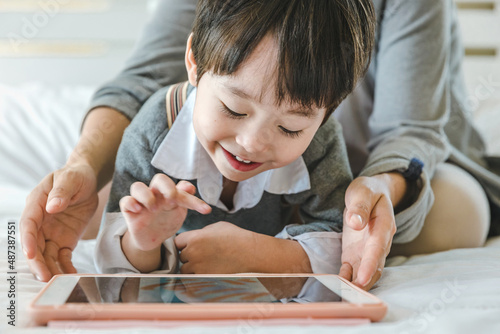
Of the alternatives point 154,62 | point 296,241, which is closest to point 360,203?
point 296,241

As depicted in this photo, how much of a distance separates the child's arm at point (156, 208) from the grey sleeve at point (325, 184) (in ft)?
0.73

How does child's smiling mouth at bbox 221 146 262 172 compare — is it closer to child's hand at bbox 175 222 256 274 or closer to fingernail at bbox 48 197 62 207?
child's hand at bbox 175 222 256 274

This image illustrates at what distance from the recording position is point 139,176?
28.4 inches

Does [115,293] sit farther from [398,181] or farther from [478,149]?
[478,149]

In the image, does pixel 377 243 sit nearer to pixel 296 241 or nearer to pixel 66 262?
pixel 296 241

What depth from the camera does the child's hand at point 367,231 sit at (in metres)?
0.57

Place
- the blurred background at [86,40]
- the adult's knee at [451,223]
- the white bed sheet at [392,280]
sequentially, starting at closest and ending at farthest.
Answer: the white bed sheet at [392,280] < the adult's knee at [451,223] < the blurred background at [86,40]

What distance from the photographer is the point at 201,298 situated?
1.48ft

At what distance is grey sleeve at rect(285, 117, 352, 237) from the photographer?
28.8 inches

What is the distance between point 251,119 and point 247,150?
38 mm

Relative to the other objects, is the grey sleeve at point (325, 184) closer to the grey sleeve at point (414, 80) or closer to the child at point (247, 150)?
the child at point (247, 150)

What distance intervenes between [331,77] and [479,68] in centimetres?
154

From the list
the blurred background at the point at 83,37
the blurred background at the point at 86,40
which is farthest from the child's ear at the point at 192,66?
the blurred background at the point at 83,37

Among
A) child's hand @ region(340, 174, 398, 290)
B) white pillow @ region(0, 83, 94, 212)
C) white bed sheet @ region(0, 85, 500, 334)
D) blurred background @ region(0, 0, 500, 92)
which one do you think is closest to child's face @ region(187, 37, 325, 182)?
child's hand @ region(340, 174, 398, 290)
